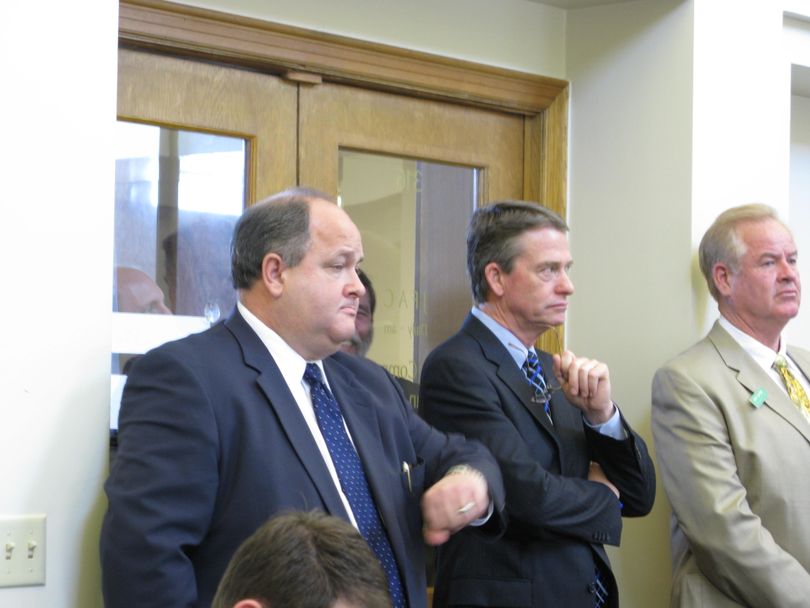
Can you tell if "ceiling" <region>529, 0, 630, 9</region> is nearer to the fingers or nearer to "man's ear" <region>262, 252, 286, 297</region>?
the fingers

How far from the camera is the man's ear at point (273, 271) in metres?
2.57

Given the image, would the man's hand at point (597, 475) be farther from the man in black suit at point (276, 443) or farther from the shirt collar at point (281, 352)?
the shirt collar at point (281, 352)

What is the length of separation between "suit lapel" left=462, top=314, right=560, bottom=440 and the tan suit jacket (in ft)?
1.66

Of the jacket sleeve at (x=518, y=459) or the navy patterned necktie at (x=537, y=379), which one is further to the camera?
the navy patterned necktie at (x=537, y=379)

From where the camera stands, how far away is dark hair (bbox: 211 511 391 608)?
1.29 m

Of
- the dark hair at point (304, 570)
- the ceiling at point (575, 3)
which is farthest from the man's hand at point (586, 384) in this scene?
the dark hair at point (304, 570)

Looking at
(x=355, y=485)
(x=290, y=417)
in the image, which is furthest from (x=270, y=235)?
(x=355, y=485)

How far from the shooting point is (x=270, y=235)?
8.56 ft

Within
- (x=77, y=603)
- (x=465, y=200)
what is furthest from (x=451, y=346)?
(x=77, y=603)

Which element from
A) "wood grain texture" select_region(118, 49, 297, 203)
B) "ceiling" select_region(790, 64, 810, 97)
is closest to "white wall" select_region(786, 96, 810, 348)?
"ceiling" select_region(790, 64, 810, 97)

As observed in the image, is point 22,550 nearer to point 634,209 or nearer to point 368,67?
point 368,67

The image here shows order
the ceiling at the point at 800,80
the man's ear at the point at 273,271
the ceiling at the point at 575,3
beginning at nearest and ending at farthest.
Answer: the man's ear at the point at 273,271
the ceiling at the point at 575,3
the ceiling at the point at 800,80

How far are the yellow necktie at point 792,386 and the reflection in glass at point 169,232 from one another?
1587 millimetres

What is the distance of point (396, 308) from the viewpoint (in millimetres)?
3762
